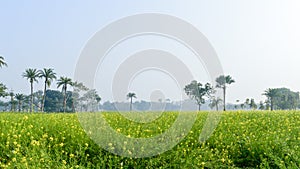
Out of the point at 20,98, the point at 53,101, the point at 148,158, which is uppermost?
the point at 20,98

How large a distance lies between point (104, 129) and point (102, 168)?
153 centimetres

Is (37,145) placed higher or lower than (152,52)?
lower

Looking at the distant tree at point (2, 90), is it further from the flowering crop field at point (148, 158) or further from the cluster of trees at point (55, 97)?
the flowering crop field at point (148, 158)

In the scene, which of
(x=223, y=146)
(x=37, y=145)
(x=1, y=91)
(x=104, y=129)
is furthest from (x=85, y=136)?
(x=1, y=91)

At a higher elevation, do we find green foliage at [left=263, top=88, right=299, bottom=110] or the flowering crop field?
green foliage at [left=263, top=88, right=299, bottom=110]

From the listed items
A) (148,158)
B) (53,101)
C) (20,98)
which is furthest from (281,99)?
(148,158)

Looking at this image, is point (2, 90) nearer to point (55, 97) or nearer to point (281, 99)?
point (55, 97)

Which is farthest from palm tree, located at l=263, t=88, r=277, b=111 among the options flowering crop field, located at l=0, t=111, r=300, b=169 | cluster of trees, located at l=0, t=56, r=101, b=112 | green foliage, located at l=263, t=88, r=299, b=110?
flowering crop field, located at l=0, t=111, r=300, b=169

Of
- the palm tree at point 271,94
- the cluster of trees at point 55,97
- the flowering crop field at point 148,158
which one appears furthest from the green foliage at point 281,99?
the flowering crop field at point 148,158

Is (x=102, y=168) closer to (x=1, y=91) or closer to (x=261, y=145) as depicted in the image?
(x=261, y=145)

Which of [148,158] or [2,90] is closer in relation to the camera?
[148,158]

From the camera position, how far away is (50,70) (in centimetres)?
4969

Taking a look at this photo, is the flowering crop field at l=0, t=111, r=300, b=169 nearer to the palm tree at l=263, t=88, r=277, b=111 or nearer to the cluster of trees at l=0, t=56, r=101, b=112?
the cluster of trees at l=0, t=56, r=101, b=112

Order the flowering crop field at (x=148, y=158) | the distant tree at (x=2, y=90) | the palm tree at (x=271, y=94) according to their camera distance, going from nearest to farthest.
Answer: the flowering crop field at (x=148, y=158) < the distant tree at (x=2, y=90) < the palm tree at (x=271, y=94)
